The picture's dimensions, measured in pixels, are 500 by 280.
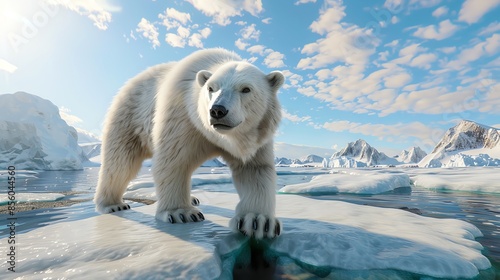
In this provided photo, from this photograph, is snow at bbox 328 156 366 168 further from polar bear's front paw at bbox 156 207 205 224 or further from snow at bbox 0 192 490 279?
polar bear's front paw at bbox 156 207 205 224

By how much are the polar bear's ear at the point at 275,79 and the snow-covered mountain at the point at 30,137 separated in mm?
50916

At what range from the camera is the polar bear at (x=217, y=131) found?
251 cm

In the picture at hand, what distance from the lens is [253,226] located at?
2447 mm

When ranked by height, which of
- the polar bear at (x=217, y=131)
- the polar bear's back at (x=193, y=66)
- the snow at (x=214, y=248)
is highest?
the polar bear's back at (x=193, y=66)

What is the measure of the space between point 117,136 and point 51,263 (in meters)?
2.34

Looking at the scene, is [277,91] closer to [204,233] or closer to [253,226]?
[253,226]

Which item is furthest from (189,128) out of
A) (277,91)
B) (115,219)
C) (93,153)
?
(93,153)

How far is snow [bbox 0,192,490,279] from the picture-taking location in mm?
1706

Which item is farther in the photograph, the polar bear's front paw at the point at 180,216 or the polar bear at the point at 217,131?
the polar bear's front paw at the point at 180,216

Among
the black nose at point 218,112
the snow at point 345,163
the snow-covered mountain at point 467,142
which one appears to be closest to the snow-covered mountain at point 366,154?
the snow-covered mountain at point 467,142

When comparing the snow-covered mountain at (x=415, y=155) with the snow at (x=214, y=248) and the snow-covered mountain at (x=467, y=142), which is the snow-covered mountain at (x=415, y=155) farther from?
the snow at (x=214, y=248)

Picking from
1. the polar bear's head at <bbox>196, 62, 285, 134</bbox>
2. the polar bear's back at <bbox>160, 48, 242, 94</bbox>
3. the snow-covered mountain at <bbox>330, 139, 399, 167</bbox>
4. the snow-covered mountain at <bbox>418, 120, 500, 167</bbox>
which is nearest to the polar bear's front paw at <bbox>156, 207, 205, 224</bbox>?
the polar bear's head at <bbox>196, 62, 285, 134</bbox>

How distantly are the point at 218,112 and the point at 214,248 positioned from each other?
1.08 m

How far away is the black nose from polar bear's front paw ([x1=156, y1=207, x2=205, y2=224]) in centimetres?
113
